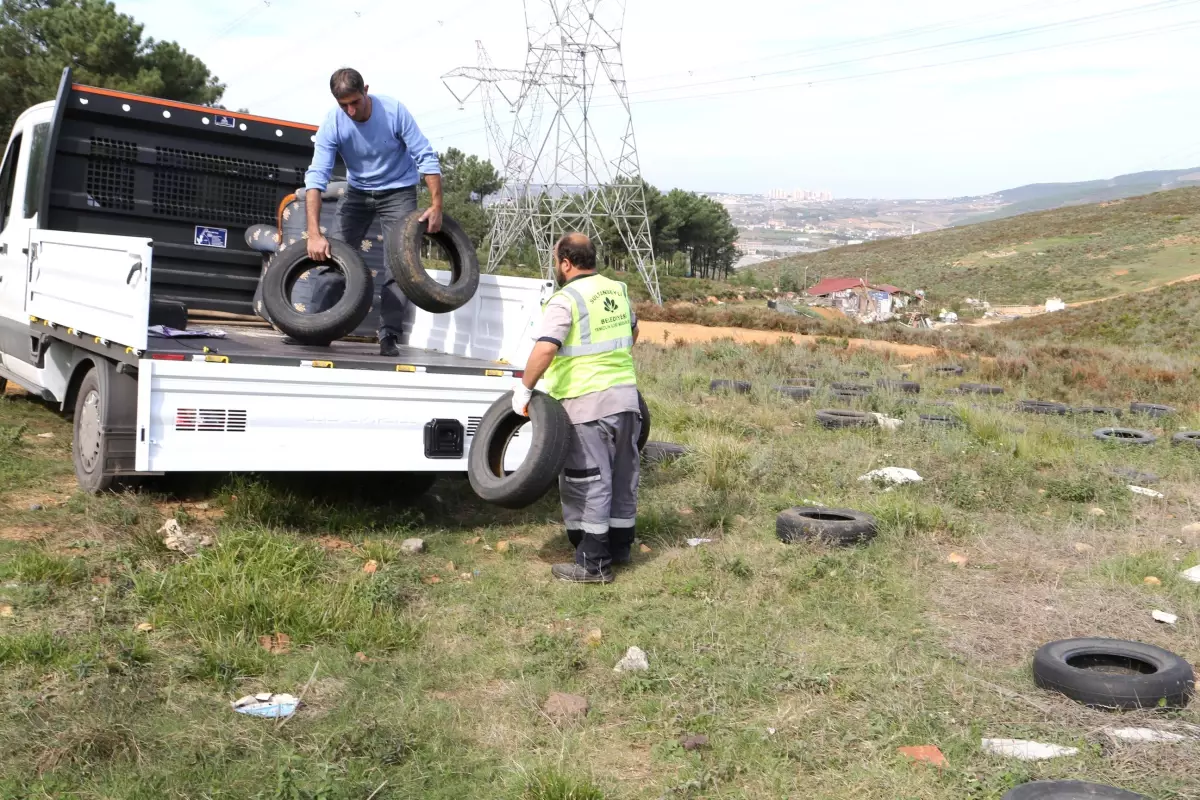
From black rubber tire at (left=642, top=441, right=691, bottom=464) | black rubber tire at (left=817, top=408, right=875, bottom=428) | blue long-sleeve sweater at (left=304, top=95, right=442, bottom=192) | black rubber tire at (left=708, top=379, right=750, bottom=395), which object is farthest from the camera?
black rubber tire at (left=708, top=379, right=750, bottom=395)

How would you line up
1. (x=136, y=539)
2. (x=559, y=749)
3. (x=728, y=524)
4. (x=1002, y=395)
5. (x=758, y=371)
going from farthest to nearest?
(x=758, y=371) → (x=1002, y=395) → (x=728, y=524) → (x=136, y=539) → (x=559, y=749)

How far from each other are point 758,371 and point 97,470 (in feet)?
35.6

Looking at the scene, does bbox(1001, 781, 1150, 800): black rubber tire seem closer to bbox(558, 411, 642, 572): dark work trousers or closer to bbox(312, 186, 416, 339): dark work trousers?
bbox(558, 411, 642, 572): dark work trousers

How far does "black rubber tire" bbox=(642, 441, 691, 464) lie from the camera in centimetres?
827

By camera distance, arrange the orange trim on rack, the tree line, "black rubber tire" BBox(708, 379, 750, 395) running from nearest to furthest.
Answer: the orange trim on rack < "black rubber tire" BBox(708, 379, 750, 395) < the tree line

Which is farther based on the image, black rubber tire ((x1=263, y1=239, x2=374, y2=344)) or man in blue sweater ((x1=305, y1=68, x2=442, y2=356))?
man in blue sweater ((x1=305, y1=68, x2=442, y2=356))

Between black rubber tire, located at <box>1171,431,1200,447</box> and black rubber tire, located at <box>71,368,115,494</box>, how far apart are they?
8867 millimetres

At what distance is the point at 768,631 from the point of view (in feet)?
15.7

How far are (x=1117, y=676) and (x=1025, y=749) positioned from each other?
0.66m

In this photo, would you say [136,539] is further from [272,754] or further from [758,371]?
[758,371]

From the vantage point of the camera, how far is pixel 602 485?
18.3ft

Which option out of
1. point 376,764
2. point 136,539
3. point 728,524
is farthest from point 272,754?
point 728,524

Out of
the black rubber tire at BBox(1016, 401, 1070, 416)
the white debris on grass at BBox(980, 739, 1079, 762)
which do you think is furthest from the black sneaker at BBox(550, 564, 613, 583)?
the black rubber tire at BBox(1016, 401, 1070, 416)

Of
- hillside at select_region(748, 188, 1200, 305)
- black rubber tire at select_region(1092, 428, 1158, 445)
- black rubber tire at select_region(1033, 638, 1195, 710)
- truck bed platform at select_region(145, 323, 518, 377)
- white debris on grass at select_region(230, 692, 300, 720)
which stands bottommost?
white debris on grass at select_region(230, 692, 300, 720)
